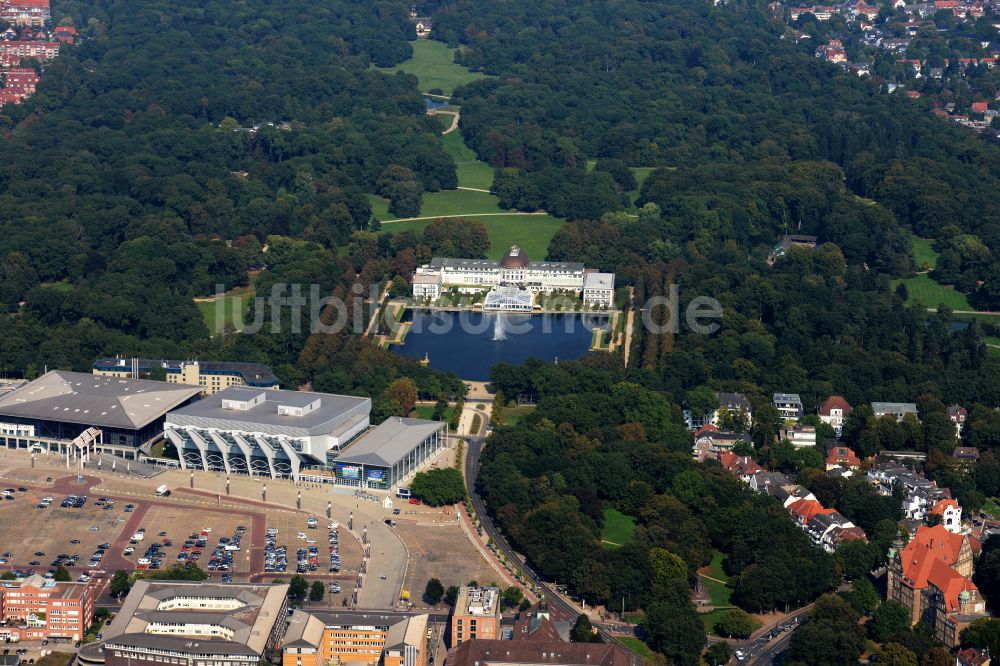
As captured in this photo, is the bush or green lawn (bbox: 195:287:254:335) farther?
green lawn (bbox: 195:287:254:335)

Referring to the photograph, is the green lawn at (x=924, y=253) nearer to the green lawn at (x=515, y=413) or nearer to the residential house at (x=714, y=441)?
the green lawn at (x=515, y=413)

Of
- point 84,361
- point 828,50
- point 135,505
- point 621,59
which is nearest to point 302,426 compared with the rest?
point 135,505

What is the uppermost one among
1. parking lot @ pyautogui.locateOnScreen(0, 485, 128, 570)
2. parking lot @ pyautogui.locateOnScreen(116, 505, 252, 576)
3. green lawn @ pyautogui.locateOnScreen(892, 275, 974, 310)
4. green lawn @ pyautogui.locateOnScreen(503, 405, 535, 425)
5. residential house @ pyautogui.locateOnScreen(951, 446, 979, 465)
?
residential house @ pyautogui.locateOnScreen(951, 446, 979, 465)

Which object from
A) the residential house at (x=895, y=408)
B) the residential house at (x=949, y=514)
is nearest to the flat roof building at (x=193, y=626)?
the residential house at (x=949, y=514)

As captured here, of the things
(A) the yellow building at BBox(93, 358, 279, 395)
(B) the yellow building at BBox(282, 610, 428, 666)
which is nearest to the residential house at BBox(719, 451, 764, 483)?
(B) the yellow building at BBox(282, 610, 428, 666)

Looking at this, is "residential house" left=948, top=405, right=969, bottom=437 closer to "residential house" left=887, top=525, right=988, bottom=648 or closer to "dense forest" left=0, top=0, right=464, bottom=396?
"residential house" left=887, top=525, right=988, bottom=648

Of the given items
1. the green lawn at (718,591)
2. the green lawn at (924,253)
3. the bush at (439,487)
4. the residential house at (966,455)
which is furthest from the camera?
the green lawn at (924,253)
